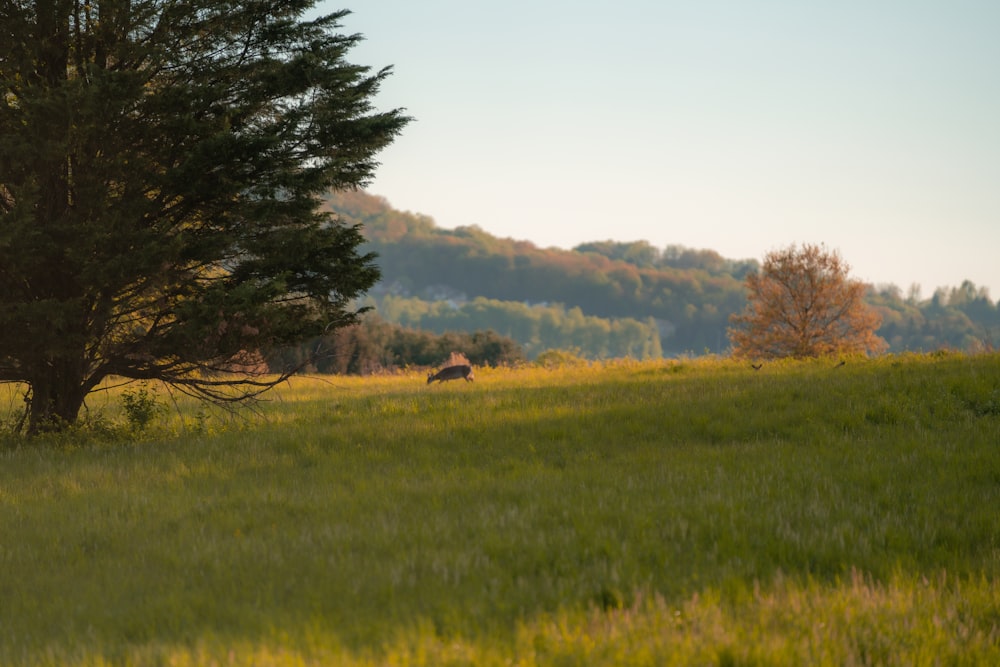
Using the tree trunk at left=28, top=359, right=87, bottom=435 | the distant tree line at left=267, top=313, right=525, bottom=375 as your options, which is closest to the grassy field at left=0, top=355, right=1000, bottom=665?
the tree trunk at left=28, top=359, right=87, bottom=435

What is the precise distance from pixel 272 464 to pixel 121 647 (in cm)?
663

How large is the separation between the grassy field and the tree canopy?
6.45ft

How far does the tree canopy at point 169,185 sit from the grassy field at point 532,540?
197cm

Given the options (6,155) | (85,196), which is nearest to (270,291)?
(85,196)

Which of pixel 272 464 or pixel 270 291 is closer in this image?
pixel 272 464

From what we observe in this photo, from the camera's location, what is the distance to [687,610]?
5059 millimetres

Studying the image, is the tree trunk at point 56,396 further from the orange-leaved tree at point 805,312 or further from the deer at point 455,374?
the orange-leaved tree at point 805,312

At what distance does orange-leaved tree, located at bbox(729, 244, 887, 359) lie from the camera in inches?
2003

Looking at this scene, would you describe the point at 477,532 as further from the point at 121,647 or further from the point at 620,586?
the point at 121,647

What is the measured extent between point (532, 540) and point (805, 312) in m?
49.8

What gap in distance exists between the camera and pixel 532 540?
6.81 metres

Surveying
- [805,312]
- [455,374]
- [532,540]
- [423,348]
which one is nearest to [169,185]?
Result: [532,540]

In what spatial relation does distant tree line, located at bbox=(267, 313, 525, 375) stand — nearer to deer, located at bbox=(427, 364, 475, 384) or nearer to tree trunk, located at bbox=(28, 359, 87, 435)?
deer, located at bbox=(427, 364, 475, 384)

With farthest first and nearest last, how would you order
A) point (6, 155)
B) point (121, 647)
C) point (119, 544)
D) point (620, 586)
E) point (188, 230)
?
point (188, 230) → point (6, 155) → point (119, 544) → point (620, 586) → point (121, 647)
